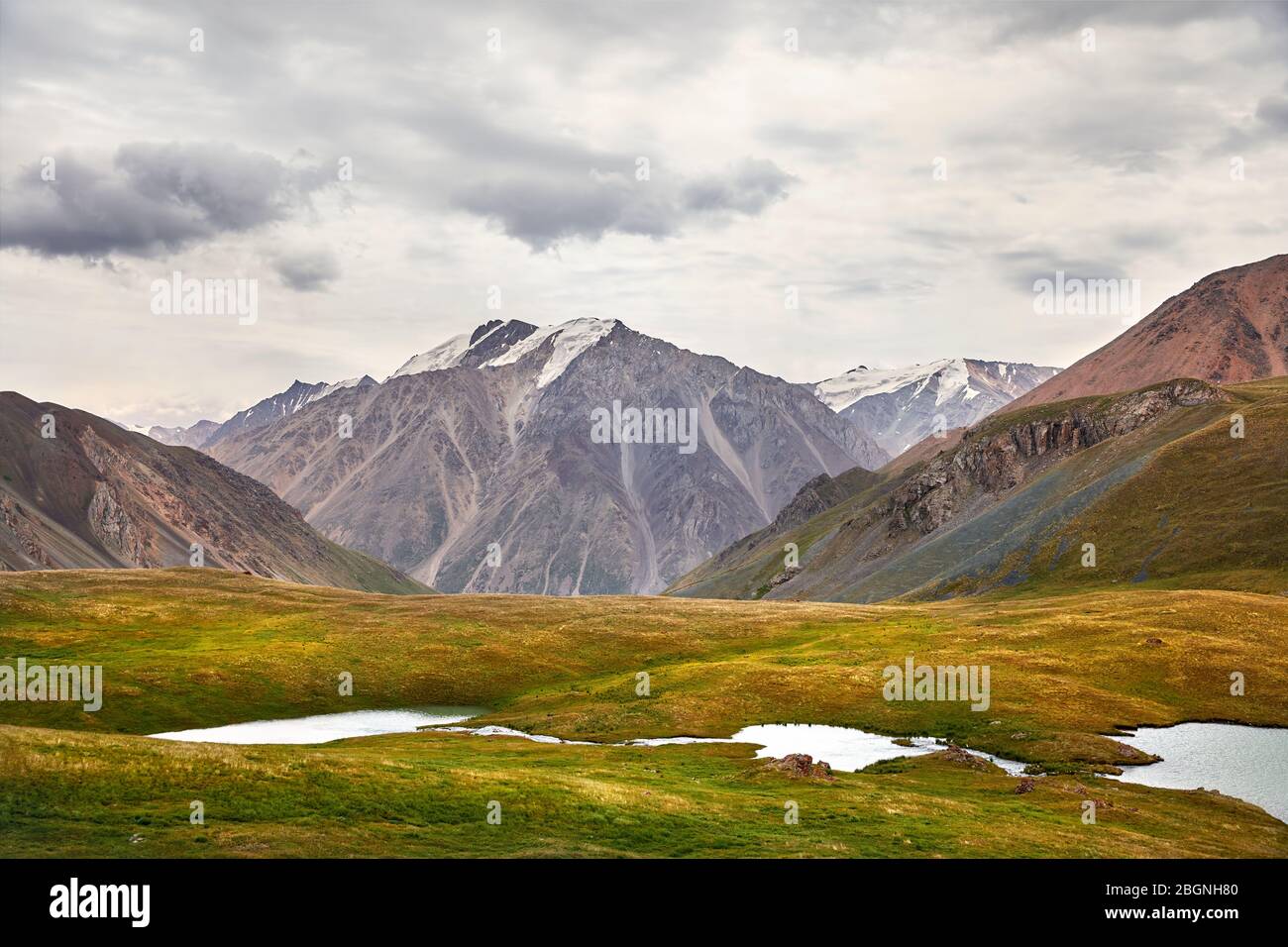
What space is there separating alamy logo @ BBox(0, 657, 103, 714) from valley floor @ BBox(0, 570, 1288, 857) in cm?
135

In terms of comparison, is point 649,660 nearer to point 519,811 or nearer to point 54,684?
point 54,684

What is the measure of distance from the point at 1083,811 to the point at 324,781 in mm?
34863

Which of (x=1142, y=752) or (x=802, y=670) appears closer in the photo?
(x=1142, y=752)

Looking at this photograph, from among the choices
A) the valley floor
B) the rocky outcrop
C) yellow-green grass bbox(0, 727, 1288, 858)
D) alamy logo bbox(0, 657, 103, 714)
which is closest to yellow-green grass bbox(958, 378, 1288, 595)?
the valley floor

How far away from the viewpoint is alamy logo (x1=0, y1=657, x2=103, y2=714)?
2923 inches

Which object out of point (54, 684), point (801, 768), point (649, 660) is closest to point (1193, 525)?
point (649, 660)

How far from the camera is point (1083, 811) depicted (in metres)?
46.5
